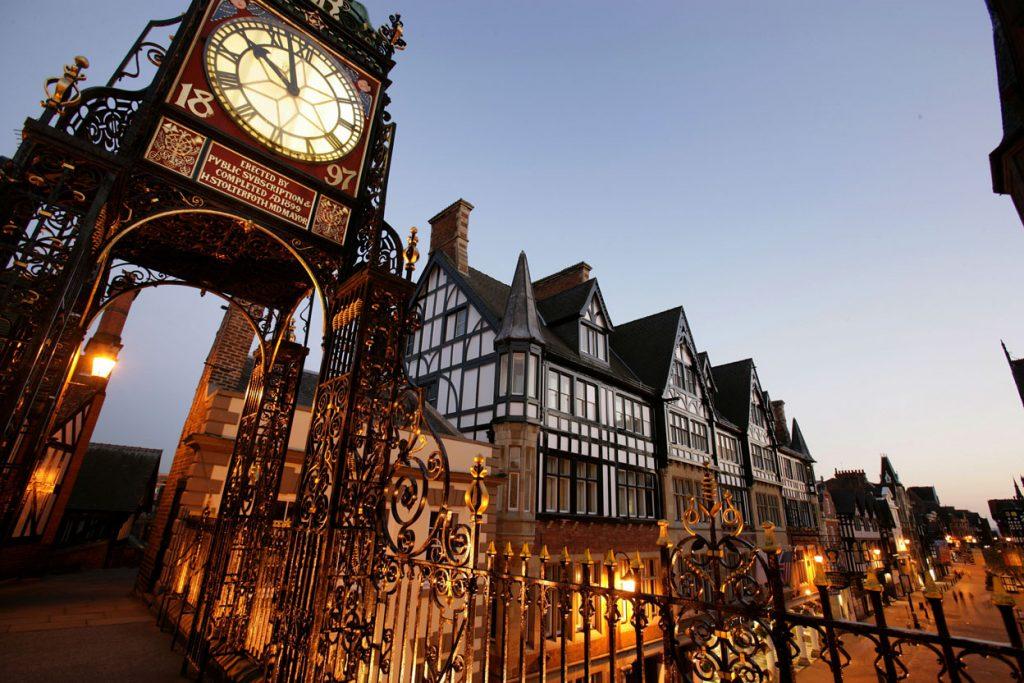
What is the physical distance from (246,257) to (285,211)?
1358 millimetres

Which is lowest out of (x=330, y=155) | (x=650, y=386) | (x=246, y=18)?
(x=330, y=155)

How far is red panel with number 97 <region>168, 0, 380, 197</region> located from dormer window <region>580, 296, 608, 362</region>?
1433 cm

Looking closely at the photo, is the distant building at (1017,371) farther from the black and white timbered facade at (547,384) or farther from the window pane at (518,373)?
the window pane at (518,373)

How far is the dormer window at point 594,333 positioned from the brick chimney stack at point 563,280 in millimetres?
2210

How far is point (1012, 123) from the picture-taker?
26.7 feet

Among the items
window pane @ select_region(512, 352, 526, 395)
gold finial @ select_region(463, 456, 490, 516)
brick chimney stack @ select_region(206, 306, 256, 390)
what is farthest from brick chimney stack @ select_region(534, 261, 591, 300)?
gold finial @ select_region(463, 456, 490, 516)

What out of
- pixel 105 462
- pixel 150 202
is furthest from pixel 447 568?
pixel 105 462

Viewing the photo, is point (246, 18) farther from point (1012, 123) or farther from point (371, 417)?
point (1012, 123)

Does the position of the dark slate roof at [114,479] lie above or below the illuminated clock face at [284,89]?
below

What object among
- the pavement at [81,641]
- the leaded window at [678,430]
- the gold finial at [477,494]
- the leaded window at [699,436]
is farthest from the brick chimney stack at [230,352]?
the leaded window at [699,436]

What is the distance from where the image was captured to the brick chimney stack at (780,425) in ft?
108

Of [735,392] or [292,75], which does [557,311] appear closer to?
[292,75]

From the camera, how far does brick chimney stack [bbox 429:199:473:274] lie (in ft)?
64.3

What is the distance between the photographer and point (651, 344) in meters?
23.5
